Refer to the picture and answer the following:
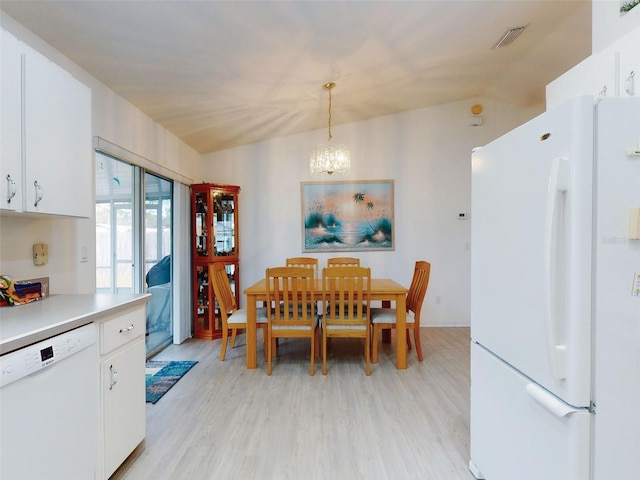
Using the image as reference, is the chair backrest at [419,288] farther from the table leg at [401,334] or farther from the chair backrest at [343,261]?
the chair backrest at [343,261]

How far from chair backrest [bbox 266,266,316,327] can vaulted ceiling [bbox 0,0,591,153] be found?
178 cm

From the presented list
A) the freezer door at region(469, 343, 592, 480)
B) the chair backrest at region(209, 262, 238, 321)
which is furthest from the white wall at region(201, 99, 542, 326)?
the freezer door at region(469, 343, 592, 480)

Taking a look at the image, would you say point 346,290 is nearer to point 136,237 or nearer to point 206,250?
point 206,250

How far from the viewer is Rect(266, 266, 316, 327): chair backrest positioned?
286cm

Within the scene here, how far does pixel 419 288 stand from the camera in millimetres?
3332

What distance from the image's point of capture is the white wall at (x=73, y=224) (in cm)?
174

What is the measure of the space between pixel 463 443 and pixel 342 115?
3.82 metres

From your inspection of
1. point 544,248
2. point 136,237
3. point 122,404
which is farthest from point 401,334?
point 136,237

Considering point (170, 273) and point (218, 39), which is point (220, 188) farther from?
point (218, 39)

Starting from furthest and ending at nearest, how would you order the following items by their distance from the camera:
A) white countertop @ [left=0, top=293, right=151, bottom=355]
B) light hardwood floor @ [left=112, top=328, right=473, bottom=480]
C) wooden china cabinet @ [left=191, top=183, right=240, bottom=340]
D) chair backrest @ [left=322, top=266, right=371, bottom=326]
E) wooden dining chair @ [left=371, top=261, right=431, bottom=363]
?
wooden china cabinet @ [left=191, top=183, right=240, bottom=340] → wooden dining chair @ [left=371, top=261, right=431, bottom=363] → chair backrest @ [left=322, top=266, right=371, bottom=326] → light hardwood floor @ [left=112, top=328, right=473, bottom=480] → white countertop @ [left=0, top=293, right=151, bottom=355]

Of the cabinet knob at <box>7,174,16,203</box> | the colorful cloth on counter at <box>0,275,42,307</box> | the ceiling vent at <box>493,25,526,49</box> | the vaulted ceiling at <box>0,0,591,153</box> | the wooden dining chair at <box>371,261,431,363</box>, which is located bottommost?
the wooden dining chair at <box>371,261,431,363</box>

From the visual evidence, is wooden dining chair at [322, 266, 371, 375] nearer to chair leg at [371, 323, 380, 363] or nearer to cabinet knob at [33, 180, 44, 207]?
chair leg at [371, 323, 380, 363]

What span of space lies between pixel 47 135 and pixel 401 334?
300 cm

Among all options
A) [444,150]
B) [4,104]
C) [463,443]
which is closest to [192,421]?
[463,443]
